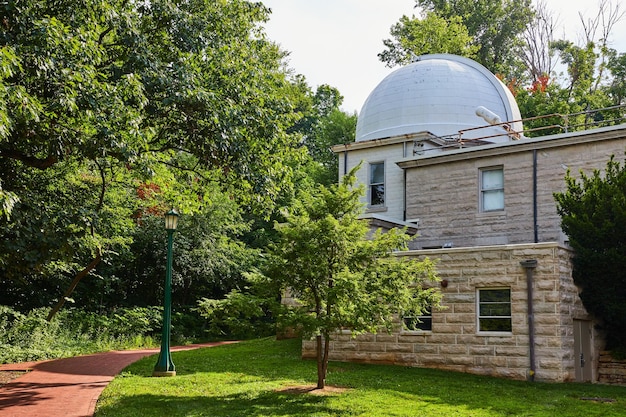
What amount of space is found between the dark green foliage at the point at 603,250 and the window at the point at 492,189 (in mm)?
4406

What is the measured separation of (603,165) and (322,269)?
1257 cm

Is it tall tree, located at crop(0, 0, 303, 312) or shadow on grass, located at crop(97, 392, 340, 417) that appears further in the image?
shadow on grass, located at crop(97, 392, 340, 417)

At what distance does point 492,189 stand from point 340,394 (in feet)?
39.9

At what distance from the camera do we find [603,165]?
21.5 meters

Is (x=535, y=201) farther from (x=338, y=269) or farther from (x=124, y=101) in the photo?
(x=124, y=101)

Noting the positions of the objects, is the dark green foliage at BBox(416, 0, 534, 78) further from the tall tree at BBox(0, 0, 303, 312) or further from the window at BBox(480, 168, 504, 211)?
the tall tree at BBox(0, 0, 303, 312)

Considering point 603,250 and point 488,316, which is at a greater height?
point 603,250

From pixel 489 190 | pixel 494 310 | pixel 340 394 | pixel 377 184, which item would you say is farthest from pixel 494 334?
pixel 377 184

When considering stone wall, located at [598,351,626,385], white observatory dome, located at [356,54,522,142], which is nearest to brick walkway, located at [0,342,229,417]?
stone wall, located at [598,351,626,385]

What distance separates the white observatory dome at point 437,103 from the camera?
2862 cm

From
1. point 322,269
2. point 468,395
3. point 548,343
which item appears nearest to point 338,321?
point 322,269

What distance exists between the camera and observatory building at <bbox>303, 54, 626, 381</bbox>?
57.0 feet

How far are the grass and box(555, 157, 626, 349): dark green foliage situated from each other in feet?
8.52

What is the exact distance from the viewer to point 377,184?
27.3m
